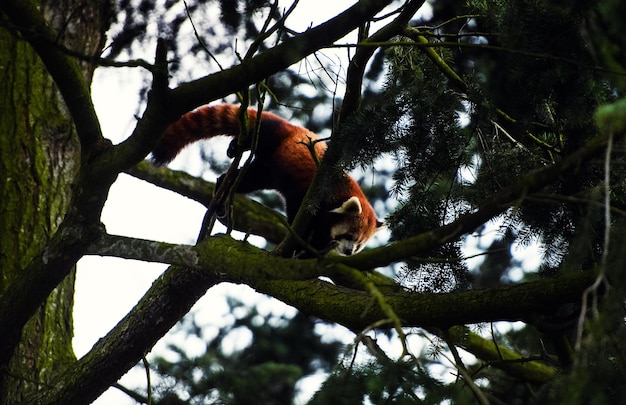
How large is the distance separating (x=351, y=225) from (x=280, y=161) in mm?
935

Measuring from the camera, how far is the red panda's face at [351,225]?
542 cm

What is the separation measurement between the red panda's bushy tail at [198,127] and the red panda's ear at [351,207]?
98 cm

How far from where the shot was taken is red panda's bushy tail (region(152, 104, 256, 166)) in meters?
4.75

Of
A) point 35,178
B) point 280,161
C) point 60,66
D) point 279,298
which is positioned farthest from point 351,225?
point 60,66

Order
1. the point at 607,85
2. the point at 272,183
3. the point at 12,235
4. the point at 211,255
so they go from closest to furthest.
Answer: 1. the point at 607,85
2. the point at 211,255
3. the point at 12,235
4. the point at 272,183

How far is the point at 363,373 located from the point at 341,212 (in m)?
3.11

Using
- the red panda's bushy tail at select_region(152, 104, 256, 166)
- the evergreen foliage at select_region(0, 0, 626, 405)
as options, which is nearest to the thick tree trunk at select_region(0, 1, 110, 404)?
the evergreen foliage at select_region(0, 0, 626, 405)

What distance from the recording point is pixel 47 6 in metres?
4.51

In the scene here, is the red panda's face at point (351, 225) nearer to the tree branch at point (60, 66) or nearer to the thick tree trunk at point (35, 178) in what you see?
the thick tree trunk at point (35, 178)

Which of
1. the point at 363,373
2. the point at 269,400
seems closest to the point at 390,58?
the point at 363,373

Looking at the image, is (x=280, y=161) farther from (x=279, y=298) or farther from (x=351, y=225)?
(x=279, y=298)

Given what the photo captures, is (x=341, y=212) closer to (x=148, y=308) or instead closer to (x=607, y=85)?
(x=148, y=308)

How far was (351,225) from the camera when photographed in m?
5.66

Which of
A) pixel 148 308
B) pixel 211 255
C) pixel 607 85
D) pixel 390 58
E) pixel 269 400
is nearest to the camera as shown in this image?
pixel 607 85
